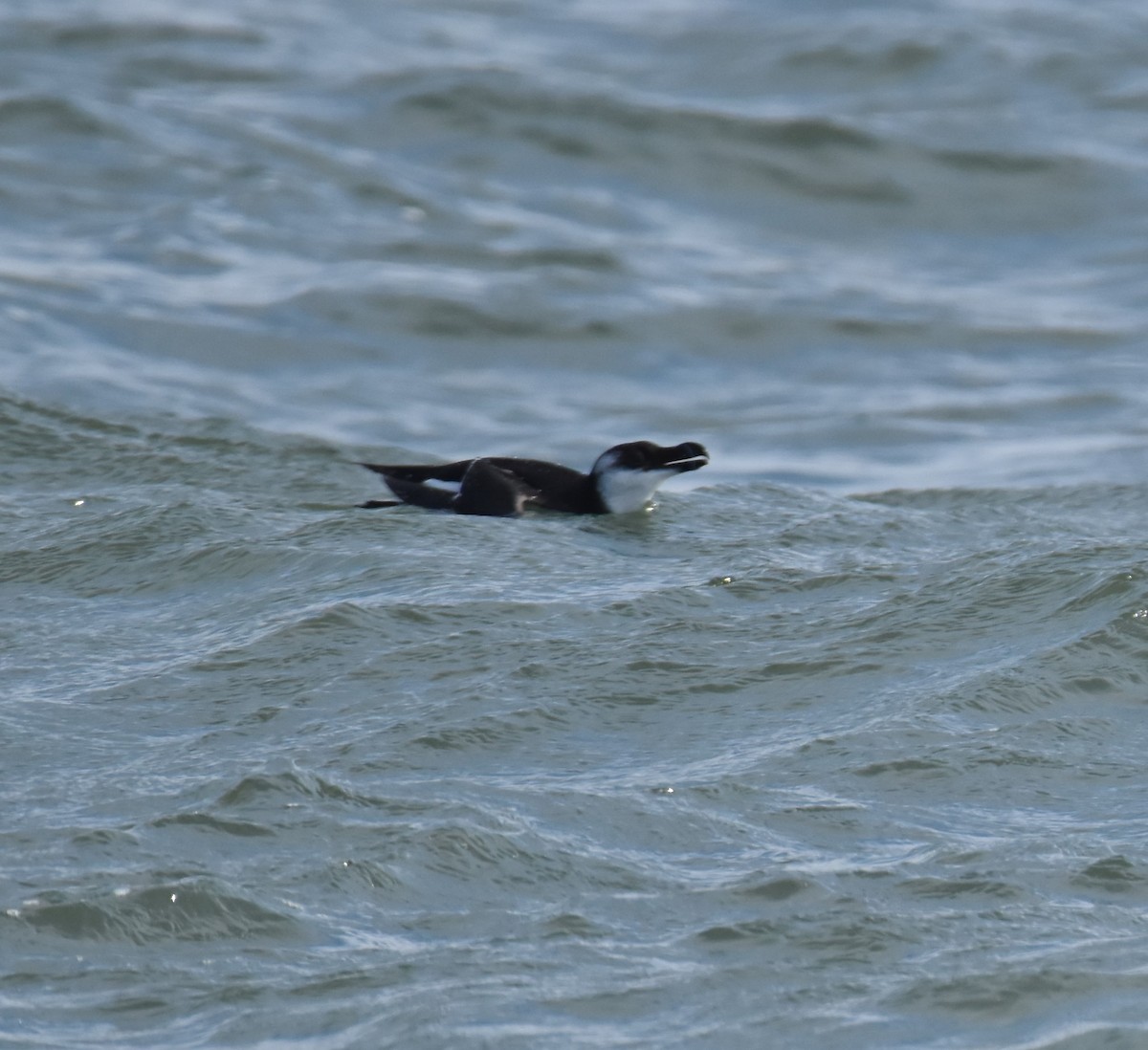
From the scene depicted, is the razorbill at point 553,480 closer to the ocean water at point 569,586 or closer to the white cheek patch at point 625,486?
the white cheek patch at point 625,486

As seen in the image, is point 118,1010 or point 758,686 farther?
point 758,686

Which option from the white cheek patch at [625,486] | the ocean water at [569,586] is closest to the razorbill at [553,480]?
the white cheek patch at [625,486]

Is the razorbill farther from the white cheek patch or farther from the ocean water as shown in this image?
the ocean water

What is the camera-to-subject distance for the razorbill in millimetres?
7656

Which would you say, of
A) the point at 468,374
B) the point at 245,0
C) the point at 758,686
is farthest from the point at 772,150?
the point at 758,686

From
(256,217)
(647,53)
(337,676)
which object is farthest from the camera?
(647,53)

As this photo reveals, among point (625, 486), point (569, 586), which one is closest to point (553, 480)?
point (625, 486)

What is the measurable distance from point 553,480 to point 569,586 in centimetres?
137

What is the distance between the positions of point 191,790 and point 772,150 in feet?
43.0

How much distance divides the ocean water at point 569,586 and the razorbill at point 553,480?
0.52 feet

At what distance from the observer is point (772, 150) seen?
16.8 m

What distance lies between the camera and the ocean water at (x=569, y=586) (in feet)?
12.7

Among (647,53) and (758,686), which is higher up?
(647,53)

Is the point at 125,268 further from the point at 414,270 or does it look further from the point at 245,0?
the point at 245,0
